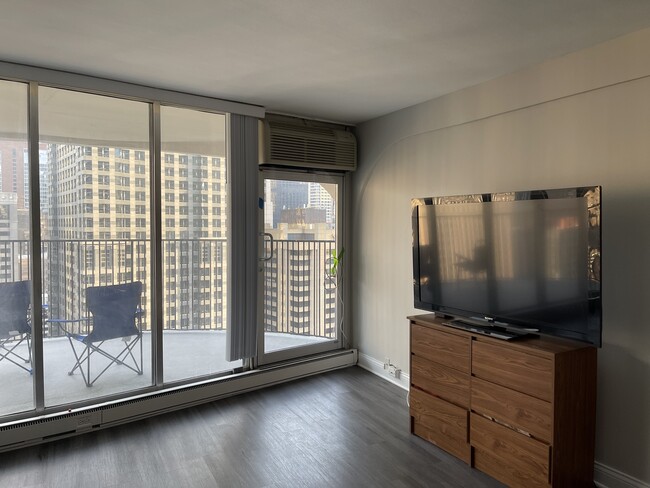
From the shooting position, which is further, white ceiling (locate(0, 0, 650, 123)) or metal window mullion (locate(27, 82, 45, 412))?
metal window mullion (locate(27, 82, 45, 412))

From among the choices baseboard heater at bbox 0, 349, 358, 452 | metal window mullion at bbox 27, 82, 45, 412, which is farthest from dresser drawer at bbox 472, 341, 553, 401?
metal window mullion at bbox 27, 82, 45, 412

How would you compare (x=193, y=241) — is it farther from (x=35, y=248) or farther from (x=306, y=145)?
(x=306, y=145)

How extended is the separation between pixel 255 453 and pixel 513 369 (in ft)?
5.47

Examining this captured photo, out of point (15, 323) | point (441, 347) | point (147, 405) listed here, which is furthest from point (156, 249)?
point (441, 347)

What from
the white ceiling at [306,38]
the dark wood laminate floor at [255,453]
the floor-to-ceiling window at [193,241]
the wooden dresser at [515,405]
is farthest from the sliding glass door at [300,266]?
the wooden dresser at [515,405]

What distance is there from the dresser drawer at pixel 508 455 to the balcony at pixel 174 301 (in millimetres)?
2118

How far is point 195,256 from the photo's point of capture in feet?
11.9

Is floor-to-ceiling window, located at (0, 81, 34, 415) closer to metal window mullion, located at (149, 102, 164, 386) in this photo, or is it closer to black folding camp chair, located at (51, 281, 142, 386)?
black folding camp chair, located at (51, 281, 142, 386)

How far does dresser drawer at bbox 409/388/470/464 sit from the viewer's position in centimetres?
268

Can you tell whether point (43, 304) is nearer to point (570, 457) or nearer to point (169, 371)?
point (169, 371)

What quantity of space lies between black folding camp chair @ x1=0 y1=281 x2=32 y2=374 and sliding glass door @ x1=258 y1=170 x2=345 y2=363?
1.81m

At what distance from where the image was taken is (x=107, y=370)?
3.31 metres

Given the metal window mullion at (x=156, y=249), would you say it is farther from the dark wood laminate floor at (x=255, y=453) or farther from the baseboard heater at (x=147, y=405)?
the dark wood laminate floor at (x=255, y=453)

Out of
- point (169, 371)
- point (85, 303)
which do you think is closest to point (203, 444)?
point (169, 371)
